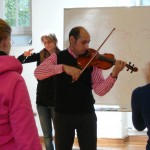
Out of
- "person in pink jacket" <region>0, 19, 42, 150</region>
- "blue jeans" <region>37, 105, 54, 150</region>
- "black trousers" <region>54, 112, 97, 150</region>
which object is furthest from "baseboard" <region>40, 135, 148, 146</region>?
"person in pink jacket" <region>0, 19, 42, 150</region>

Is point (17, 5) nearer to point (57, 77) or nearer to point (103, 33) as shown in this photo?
point (103, 33)

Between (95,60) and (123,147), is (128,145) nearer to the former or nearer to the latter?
(123,147)

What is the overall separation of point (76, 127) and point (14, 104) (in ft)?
3.74

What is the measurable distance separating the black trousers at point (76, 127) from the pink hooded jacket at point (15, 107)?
1.03 metres

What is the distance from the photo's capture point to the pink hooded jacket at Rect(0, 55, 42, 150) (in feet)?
4.62

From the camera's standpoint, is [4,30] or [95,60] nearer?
[4,30]

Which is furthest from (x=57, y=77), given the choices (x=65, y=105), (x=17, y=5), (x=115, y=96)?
(x=17, y=5)

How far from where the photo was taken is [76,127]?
249 cm

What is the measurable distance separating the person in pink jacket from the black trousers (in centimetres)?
103

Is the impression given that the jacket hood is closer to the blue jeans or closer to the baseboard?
the blue jeans

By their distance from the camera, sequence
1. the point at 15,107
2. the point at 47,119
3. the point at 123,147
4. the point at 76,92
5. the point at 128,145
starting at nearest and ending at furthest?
the point at 15,107, the point at 76,92, the point at 47,119, the point at 123,147, the point at 128,145

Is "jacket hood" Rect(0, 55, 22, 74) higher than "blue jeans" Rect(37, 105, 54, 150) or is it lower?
higher

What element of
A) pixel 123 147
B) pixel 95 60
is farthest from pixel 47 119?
pixel 123 147

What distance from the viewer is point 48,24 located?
4785 millimetres
